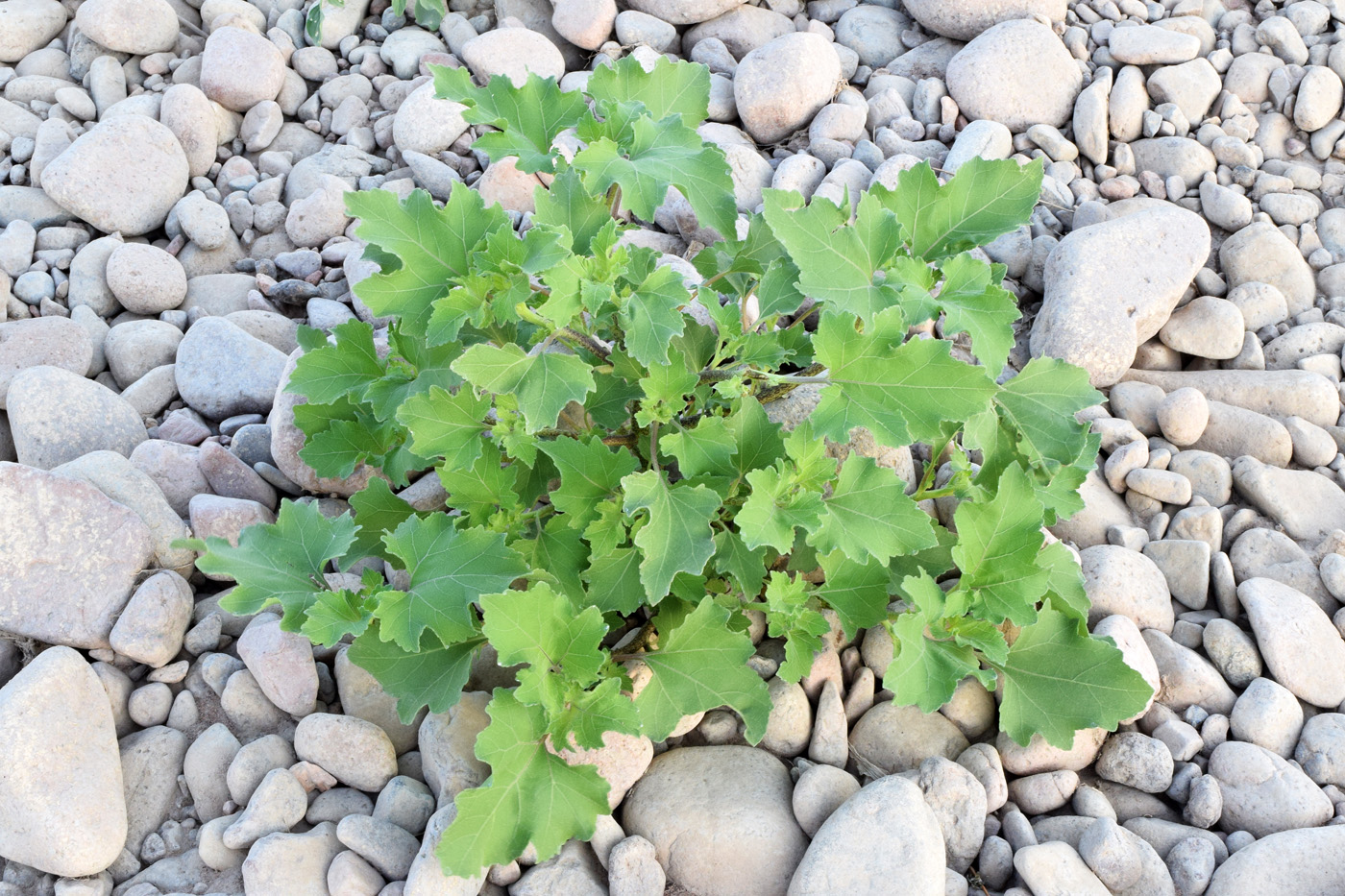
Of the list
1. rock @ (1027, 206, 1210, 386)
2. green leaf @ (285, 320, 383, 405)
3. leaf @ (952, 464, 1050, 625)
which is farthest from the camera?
rock @ (1027, 206, 1210, 386)

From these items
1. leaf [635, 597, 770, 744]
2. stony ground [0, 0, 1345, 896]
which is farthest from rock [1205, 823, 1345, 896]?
leaf [635, 597, 770, 744]

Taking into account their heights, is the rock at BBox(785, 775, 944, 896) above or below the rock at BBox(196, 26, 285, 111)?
below

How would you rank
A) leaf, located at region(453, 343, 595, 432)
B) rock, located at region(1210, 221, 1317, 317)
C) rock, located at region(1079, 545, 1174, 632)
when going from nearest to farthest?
leaf, located at region(453, 343, 595, 432) < rock, located at region(1079, 545, 1174, 632) < rock, located at region(1210, 221, 1317, 317)

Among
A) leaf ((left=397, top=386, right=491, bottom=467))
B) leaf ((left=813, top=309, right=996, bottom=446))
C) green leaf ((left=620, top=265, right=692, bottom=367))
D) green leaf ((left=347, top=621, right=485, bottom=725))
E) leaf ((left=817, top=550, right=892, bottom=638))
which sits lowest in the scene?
green leaf ((left=347, top=621, right=485, bottom=725))

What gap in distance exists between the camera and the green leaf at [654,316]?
2.35 metres

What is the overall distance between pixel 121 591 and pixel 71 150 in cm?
226

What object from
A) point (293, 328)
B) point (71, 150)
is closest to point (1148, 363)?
point (293, 328)

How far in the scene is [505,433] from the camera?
2609mm

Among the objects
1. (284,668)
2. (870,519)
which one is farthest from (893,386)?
(284,668)

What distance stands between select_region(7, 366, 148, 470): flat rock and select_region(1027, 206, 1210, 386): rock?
3.10 m

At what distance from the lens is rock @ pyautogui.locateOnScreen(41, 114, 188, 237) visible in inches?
172

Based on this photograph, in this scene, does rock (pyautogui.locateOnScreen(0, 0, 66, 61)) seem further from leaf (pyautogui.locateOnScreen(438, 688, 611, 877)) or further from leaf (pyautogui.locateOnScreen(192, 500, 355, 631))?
leaf (pyautogui.locateOnScreen(438, 688, 611, 877))

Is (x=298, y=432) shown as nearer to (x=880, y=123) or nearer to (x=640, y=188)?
(x=640, y=188)

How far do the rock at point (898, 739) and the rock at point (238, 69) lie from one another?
12.5 feet
